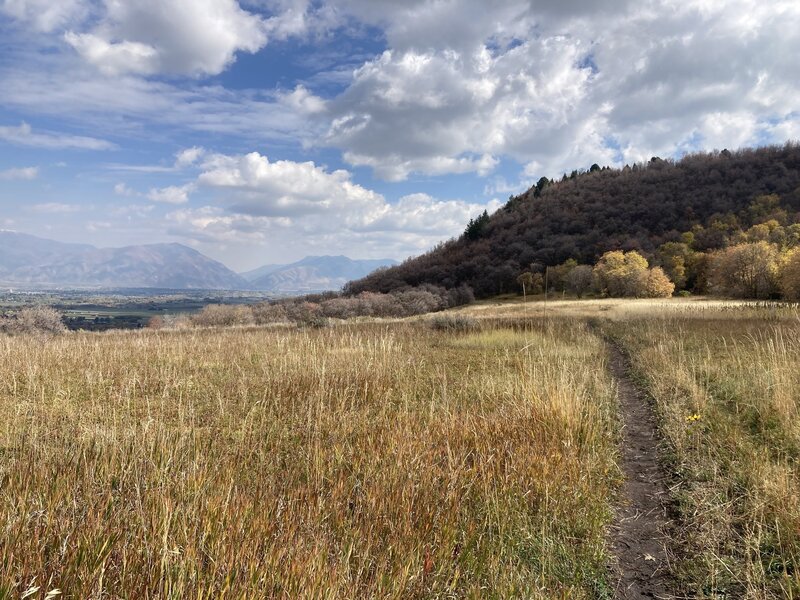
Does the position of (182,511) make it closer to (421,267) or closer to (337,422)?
(337,422)

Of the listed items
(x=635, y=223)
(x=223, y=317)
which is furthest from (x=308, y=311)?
(x=635, y=223)

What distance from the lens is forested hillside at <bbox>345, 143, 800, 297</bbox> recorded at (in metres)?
77.1

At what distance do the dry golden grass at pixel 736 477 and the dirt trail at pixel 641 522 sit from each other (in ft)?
0.55

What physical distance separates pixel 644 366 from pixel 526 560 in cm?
936

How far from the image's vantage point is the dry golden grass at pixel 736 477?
308 cm

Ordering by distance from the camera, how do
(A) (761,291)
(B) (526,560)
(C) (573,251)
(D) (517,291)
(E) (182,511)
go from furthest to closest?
(C) (573,251), (D) (517,291), (A) (761,291), (B) (526,560), (E) (182,511)

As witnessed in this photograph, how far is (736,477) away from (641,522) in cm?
126

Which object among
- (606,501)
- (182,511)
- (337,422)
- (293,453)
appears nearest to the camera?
(182,511)

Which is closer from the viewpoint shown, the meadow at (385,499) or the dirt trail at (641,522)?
the meadow at (385,499)

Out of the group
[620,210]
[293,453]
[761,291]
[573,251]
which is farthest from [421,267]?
[293,453]

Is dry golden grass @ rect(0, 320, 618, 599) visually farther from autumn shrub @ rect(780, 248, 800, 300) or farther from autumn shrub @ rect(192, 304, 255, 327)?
autumn shrub @ rect(780, 248, 800, 300)

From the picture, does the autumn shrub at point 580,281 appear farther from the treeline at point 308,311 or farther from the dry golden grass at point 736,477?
the dry golden grass at point 736,477

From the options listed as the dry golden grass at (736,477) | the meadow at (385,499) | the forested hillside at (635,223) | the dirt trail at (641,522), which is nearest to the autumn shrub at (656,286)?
the forested hillside at (635,223)

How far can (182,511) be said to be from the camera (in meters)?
2.75
